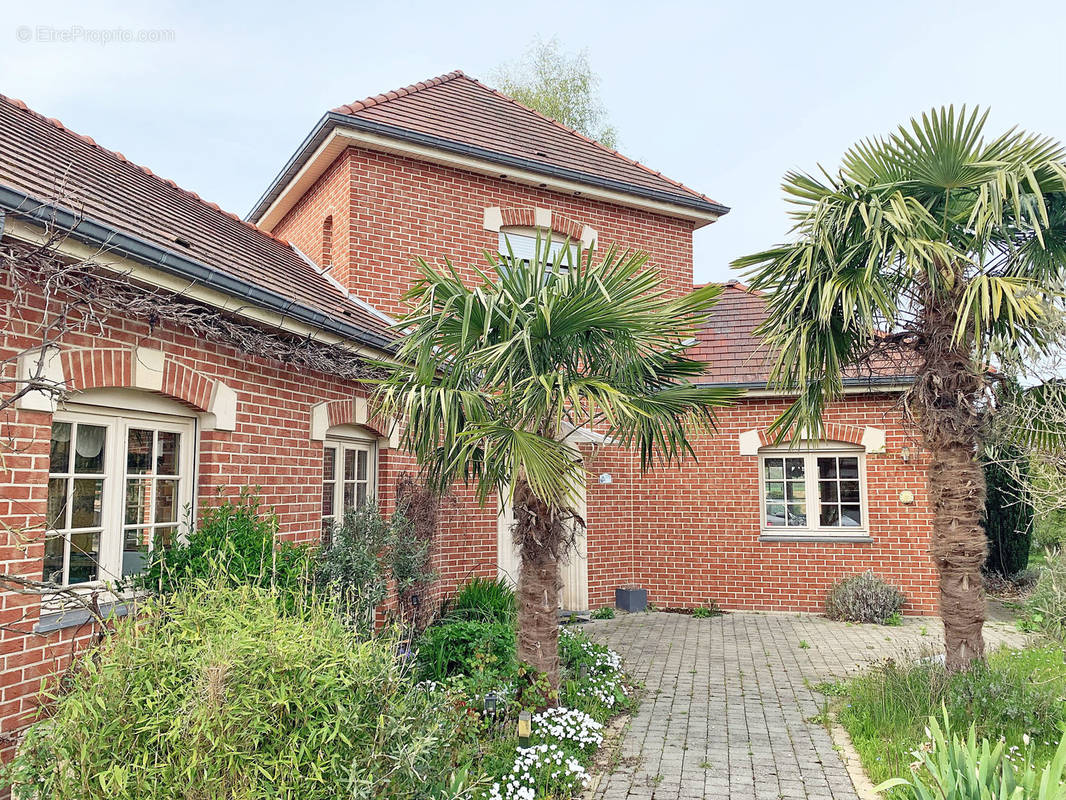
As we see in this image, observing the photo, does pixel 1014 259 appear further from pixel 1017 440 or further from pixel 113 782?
pixel 113 782

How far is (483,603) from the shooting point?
348 inches

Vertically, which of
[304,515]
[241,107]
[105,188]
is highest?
[241,107]

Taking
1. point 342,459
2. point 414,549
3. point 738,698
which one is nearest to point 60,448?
point 342,459

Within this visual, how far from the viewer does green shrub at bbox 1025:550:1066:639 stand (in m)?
6.94

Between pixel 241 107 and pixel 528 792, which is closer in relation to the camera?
pixel 528 792

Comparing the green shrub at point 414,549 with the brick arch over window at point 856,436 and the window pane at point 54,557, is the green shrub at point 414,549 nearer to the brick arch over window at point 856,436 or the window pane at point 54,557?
the window pane at point 54,557

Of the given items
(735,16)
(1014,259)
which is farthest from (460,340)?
(735,16)

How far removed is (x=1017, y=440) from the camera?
253 inches

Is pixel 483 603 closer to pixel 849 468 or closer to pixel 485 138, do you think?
pixel 849 468

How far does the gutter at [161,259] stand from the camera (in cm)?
377

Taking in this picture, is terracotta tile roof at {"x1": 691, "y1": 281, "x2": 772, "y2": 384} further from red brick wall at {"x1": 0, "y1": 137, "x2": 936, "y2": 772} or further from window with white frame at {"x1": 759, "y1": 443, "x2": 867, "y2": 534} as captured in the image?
window with white frame at {"x1": 759, "y1": 443, "x2": 867, "y2": 534}

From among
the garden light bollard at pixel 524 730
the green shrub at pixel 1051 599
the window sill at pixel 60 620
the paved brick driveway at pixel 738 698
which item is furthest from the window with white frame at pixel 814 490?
the window sill at pixel 60 620

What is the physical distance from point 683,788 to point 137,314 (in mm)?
5022

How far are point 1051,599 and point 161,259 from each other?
9.72 meters
